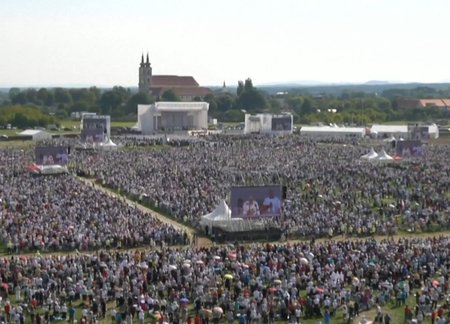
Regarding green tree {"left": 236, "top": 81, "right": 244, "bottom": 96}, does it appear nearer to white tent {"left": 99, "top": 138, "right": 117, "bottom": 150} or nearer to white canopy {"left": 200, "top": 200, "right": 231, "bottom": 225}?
white tent {"left": 99, "top": 138, "right": 117, "bottom": 150}

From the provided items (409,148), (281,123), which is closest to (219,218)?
(409,148)

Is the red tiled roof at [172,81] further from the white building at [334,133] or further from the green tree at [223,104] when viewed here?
the white building at [334,133]

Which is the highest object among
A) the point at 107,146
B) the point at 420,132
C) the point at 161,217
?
the point at 420,132

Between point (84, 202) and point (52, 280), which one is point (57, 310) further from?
point (84, 202)

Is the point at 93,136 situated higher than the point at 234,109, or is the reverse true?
the point at 93,136

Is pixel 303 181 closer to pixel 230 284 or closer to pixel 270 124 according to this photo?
pixel 230 284

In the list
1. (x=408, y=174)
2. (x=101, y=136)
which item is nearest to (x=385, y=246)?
(x=408, y=174)

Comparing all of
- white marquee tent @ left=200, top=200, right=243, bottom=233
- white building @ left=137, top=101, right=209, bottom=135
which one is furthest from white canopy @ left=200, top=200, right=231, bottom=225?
white building @ left=137, top=101, right=209, bottom=135
